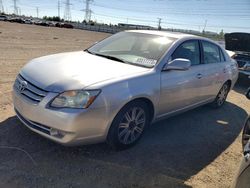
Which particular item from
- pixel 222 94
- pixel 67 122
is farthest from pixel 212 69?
pixel 67 122

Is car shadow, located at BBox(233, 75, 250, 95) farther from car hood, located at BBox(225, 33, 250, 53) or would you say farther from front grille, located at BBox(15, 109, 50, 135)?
front grille, located at BBox(15, 109, 50, 135)

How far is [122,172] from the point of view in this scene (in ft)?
10.6

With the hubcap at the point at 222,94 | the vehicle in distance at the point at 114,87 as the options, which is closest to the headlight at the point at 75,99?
the vehicle in distance at the point at 114,87

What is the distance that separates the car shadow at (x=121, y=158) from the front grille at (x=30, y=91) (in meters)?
0.68

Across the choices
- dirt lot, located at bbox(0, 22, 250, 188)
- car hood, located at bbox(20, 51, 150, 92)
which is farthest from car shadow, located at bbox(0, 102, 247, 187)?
car hood, located at bbox(20, 51, 150, 92)

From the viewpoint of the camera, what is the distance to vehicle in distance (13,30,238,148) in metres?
3.07

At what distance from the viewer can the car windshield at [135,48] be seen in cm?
405

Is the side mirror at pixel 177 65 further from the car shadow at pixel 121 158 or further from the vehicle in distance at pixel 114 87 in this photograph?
the car shadow at pixel 121 158

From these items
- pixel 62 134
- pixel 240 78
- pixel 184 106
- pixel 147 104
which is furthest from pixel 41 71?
pixel 240 78

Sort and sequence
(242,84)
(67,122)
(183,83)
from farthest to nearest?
(242,84)
(183,83)
(67,122)

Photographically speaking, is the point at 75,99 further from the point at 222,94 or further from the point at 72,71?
the point at 222,94

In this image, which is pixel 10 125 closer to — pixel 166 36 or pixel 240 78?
pixel 166 36

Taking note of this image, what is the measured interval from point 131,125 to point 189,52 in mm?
1828

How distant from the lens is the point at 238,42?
29.2 feet
